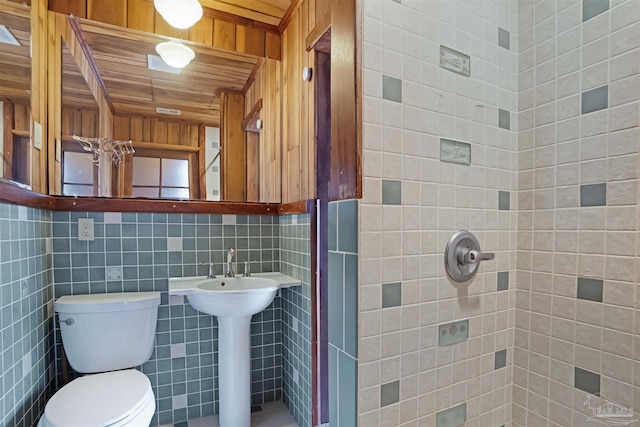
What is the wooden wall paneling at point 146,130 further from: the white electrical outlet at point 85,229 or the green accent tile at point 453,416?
the green accent tile at point 453,416

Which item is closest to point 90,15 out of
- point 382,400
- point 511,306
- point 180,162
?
point 180,162

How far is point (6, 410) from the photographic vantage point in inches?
42.0

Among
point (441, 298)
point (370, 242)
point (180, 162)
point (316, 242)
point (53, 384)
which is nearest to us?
point (370, 242)

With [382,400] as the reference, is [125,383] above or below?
below

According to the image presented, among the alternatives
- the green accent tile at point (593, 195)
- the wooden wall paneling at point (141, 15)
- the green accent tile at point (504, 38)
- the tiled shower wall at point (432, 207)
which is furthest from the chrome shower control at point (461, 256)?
the wooden wall paneling at point (141, 15)

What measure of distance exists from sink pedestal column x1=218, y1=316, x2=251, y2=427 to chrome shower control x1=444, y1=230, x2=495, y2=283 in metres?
1.19

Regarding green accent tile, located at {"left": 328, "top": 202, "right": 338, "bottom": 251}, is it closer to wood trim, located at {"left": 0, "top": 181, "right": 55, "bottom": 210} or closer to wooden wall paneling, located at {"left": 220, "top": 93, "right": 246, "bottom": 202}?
wood trim, located at {"left": 0, "top": 181, "right": 55, "bottom": 210}

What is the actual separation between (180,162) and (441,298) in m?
1.66

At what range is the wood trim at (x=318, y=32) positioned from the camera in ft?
4.85

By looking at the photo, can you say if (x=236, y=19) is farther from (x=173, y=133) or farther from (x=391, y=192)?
(x=391, y=192)

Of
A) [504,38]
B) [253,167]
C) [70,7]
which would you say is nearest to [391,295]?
[504,38]

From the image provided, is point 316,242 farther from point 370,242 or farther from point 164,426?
point 164,426

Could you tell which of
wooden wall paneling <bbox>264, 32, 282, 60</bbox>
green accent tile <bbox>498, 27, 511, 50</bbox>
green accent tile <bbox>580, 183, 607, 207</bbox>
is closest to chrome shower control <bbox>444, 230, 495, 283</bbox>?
green accent tile <bbox>580, 183, 607, 207</bbox>

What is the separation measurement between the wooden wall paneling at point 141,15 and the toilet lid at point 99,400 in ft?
6.09
